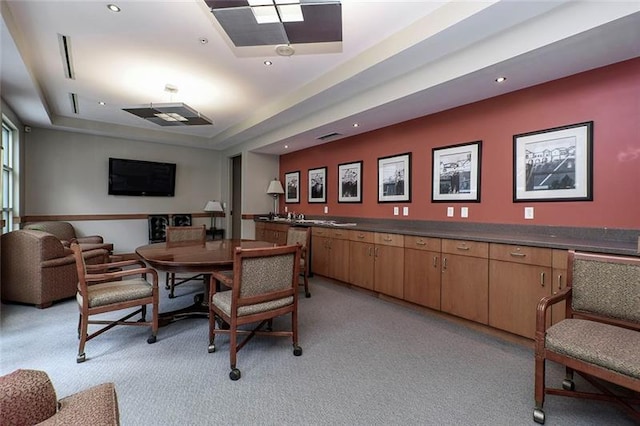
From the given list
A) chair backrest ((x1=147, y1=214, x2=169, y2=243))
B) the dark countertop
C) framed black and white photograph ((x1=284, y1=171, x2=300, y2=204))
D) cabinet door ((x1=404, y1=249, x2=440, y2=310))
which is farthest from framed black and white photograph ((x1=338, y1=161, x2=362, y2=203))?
chair backrest ((x1=147, y1=214, x2=169, y2=243))

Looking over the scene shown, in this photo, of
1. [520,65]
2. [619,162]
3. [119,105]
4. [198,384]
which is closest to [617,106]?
[619,162]

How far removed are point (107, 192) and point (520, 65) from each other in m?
7.26

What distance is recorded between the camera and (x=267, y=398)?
1874 mm

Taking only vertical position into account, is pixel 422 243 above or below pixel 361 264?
above

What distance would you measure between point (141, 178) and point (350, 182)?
4.67 metres

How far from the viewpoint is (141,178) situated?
6.54m

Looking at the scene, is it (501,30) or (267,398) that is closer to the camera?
(267,398)

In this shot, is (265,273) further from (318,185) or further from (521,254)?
(318,185)

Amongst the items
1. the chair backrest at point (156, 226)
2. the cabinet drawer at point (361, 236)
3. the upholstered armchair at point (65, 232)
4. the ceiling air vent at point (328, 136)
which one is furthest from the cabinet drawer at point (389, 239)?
the chair backrest at point (156, 226)

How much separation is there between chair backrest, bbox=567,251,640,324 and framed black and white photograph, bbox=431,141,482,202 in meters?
1.57

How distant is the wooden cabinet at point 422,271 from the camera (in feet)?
10.6

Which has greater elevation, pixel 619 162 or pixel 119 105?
pixel 119 105

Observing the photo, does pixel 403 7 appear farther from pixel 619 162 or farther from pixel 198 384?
pixel 198 384

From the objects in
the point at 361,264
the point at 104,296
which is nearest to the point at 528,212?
the point at 361,264
